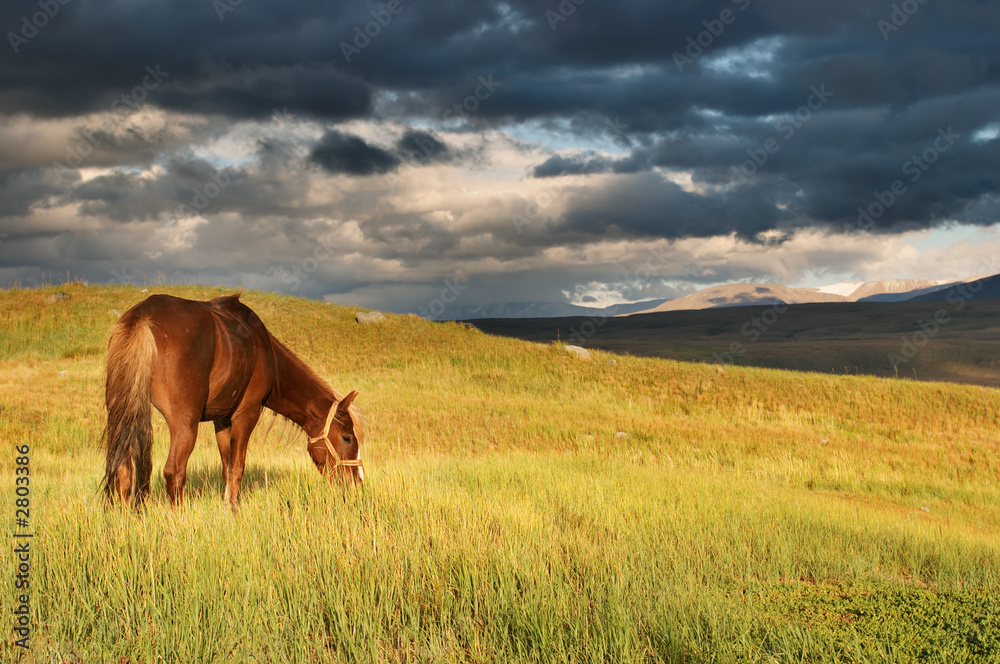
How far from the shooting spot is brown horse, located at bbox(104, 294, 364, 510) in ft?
21.4

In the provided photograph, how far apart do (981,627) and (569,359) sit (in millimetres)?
23378

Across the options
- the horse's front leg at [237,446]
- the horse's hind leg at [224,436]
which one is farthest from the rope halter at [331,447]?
the horse's hind leg at [224,436]

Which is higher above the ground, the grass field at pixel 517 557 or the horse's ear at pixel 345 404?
the horse's ear at pixel 345 404

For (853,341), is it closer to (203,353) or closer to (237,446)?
(237,446)

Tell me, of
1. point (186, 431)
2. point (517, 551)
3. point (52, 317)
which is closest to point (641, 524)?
point (517, 551)

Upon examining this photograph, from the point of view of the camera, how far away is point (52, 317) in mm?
28984

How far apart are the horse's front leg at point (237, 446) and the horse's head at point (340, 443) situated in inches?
33.4

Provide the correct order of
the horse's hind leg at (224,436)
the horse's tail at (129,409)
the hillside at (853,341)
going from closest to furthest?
the horse's tail at (129,409), the horse's hind leg at (224,436), the hillside at (853,341)

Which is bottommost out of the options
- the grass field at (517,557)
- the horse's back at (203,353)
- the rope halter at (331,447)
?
the grass field at (517,557)

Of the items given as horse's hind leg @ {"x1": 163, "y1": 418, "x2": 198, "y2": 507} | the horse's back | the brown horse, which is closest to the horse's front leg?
the brown horse

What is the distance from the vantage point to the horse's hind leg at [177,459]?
679 cm

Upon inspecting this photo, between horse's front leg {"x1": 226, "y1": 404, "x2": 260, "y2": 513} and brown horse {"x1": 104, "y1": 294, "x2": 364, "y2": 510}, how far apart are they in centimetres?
1

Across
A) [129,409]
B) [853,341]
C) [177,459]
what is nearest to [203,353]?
[129,409]

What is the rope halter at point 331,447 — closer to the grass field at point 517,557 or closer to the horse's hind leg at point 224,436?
the grass field at point 517,557
